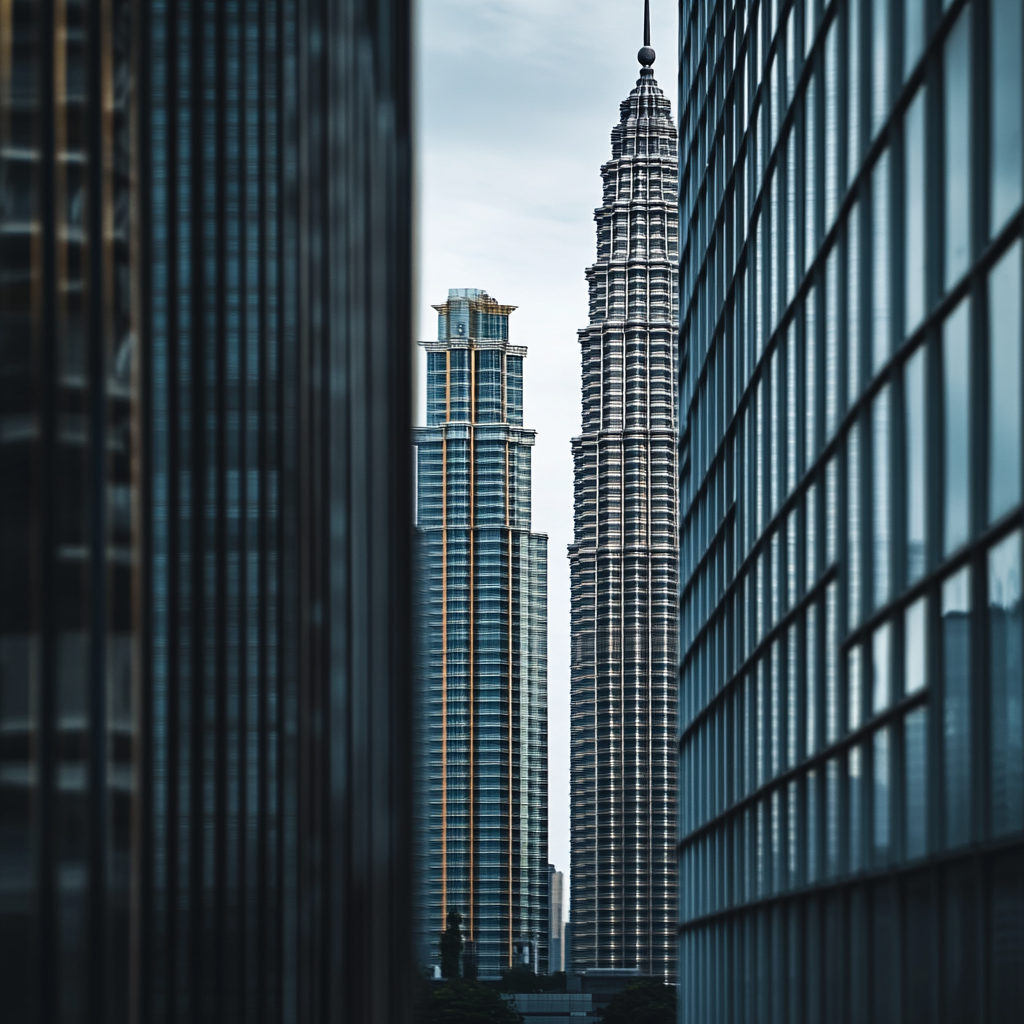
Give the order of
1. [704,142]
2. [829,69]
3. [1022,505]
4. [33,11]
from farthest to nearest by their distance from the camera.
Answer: [704,142], [829,69], [1022,505], [33,11]

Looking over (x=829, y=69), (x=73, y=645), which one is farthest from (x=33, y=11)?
(x=829, y=69)

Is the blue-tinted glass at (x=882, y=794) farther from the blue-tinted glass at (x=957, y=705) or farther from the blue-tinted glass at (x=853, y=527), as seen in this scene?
the blue-tinted glass at (x=957, y=705)

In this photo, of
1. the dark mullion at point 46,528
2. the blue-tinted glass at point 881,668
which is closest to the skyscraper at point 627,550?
the blue-tinted glass at point 881,668

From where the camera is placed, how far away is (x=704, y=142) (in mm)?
36125

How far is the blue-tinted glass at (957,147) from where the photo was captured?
13.7m

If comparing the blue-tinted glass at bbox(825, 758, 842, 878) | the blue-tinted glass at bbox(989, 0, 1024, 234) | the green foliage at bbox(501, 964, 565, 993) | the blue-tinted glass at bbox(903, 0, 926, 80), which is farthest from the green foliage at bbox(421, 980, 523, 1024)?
the blue-tinted glass at bbox(989, 0, 1024, 234)

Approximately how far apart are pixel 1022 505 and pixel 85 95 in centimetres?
723

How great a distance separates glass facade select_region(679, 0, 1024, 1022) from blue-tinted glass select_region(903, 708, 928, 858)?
0.04 meters

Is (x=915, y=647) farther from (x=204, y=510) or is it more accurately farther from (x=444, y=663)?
(x=444, y=663)

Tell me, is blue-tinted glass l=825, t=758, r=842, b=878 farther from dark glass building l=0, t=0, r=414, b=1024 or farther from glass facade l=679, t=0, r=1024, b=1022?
dark glass building l=0, t=0, r=414, b=1024

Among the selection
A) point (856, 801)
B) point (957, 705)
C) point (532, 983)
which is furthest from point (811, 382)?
point (532, 983)

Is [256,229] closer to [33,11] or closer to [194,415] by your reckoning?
[194,415]

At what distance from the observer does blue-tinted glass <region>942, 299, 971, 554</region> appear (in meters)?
13.7

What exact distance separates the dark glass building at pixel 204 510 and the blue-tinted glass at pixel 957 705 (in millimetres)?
6629
